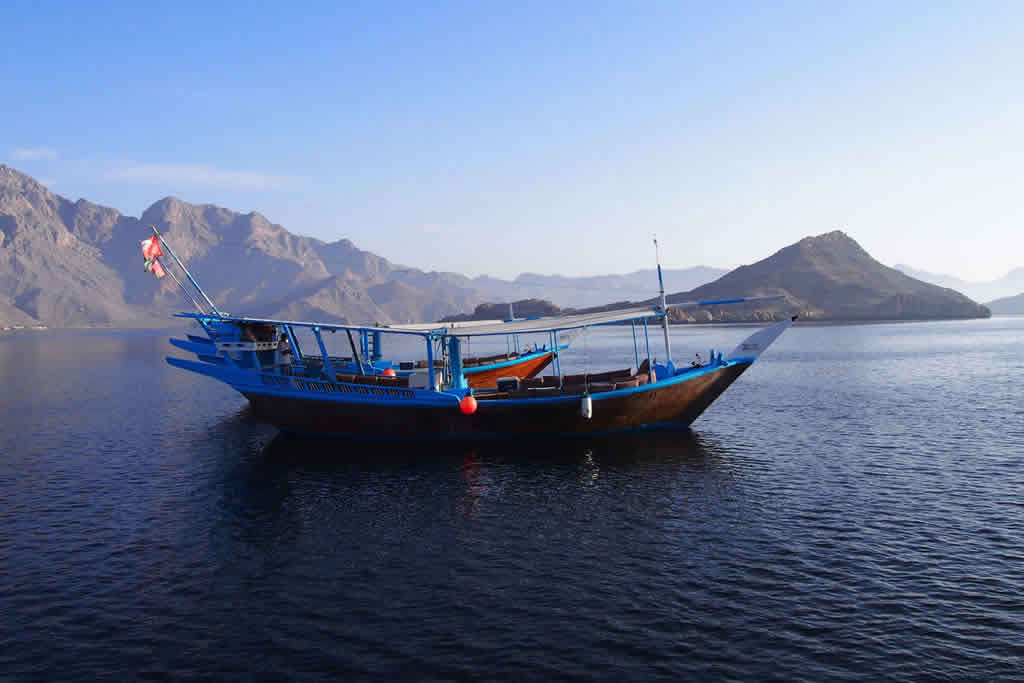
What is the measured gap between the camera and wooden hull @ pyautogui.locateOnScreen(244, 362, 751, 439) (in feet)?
136

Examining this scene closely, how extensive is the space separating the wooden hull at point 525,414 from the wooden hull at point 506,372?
16623 mm

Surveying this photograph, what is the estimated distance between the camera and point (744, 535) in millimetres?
24828

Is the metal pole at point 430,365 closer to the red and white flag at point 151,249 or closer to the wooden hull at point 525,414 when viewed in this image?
the wooden hull at point 525,414

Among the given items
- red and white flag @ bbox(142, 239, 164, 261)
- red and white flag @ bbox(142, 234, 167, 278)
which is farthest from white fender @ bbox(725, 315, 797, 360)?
red and white flag @ bbox(142, 239, 164, 261)

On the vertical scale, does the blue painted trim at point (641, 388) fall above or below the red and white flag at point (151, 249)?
below

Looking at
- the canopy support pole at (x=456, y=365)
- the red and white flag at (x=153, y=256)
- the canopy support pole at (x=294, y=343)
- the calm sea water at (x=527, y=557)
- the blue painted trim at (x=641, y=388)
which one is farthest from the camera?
the canopy support pole at (x=294, y=343)

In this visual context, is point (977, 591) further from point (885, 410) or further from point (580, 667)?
point (885, 410)

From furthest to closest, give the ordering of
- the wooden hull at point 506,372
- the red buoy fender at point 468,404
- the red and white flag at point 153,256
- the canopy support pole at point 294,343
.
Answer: the wooden hull at point 506,372
the canopy support pole at point 294,343
the red and white flag at point 153,256
the red buoy fender at point 468,404

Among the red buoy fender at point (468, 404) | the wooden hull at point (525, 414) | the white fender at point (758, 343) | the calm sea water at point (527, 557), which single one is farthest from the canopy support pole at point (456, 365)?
the white fender at point (758, 343)

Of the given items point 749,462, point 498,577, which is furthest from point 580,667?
point 749,462

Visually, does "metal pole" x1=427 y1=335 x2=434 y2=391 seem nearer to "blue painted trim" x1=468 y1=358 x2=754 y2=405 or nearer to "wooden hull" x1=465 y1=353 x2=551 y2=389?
"blue painted trim" x1=468 y1=358 x2=754 y2=405

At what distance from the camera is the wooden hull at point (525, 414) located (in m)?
41.3

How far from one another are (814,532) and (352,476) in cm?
2421

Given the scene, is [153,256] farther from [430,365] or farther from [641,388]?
[641,388]
